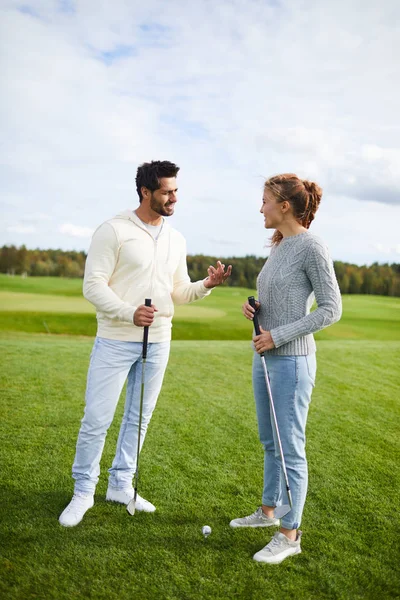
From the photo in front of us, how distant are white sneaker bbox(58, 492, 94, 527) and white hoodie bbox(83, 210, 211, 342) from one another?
999 millimetres

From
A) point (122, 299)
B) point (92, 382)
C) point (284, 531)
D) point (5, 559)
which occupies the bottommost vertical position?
point (5, 559)

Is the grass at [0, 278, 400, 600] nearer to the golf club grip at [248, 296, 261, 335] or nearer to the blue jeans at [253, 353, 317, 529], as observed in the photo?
the blue jeans at [253, 353, 317, 529]

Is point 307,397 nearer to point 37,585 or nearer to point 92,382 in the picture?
point 92,382

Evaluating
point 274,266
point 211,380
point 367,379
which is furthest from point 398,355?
point 274,266

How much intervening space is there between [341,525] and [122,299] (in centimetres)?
194

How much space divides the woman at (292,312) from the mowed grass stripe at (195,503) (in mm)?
290

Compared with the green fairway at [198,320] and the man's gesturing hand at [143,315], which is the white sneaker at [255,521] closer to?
the man's gesturing hand at [143,315]

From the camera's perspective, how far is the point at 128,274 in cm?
330

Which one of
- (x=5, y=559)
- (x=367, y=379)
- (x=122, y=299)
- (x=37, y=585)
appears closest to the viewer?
(x=37, y=585)

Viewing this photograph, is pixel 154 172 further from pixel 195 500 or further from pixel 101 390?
pixel 195 500

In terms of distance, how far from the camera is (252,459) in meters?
4.37

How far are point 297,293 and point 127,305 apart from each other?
3.24 ft

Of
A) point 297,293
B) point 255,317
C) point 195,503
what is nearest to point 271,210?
point 297,293

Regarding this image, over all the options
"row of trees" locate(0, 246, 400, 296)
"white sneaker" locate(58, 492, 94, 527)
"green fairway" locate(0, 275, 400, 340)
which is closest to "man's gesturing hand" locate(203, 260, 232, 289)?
"white sneaker" locate(58, 492, 94, 527)
